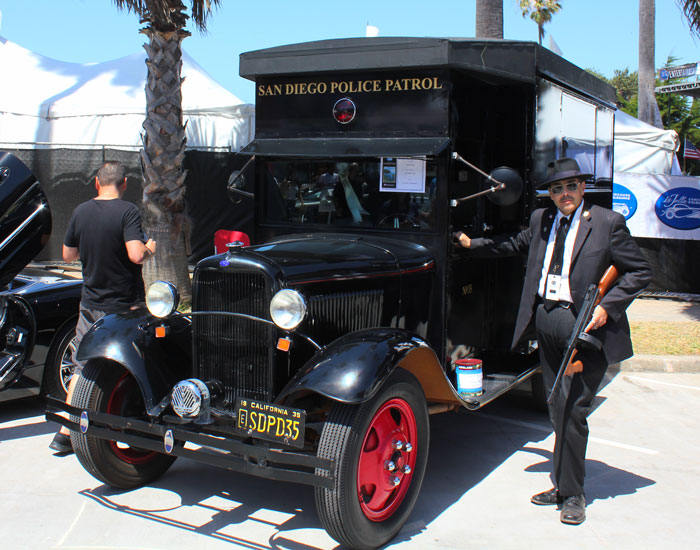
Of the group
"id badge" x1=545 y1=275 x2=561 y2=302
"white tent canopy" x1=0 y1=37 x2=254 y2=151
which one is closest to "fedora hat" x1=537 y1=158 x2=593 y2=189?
"id badge" x1=545 y1=275 x2=561 y2=302

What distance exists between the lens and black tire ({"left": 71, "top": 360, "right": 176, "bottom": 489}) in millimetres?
4102

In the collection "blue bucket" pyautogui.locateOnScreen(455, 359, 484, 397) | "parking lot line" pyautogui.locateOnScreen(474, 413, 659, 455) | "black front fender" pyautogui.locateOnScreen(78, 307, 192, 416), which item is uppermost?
"black front fender" pyautogui.locateOnScreen(78, 307, 192, 416)

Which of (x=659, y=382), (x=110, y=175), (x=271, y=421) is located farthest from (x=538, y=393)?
(x=110, y=175)

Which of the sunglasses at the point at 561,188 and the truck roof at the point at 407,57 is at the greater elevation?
the truck roof at the point at 407,57

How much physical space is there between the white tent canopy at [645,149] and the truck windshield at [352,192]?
13.4 m

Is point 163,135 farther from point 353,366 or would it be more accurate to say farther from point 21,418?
point 353,366

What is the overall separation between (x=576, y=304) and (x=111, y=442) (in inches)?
107

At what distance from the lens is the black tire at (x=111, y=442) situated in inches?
161

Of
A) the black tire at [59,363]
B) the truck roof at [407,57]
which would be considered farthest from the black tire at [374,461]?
the black tire at [59,363]

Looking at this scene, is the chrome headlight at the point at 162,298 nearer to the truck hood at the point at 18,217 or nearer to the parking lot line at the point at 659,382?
the truck hood at the point at 18,217

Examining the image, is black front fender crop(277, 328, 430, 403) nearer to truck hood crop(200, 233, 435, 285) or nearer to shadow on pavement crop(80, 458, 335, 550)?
truck hood crop(200, 233, 435, 285)

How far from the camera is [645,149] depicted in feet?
55.7

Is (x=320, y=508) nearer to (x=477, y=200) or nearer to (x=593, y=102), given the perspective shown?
(x=477, y=200)

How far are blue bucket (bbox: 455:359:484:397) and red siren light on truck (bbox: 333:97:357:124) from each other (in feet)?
5.74
